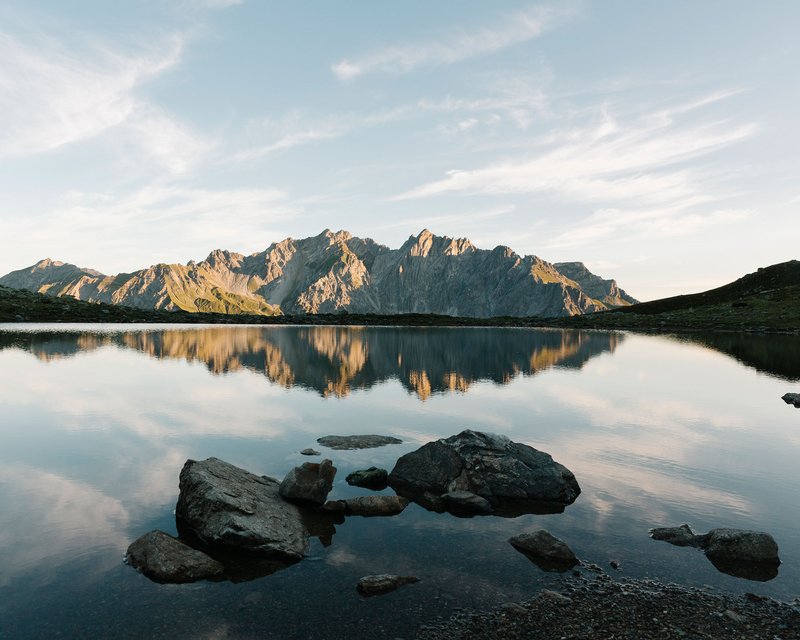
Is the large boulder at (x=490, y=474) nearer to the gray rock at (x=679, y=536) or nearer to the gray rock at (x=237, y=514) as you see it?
the gray rock at (x=679, y=536)

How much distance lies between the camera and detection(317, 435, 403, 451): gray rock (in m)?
33.2

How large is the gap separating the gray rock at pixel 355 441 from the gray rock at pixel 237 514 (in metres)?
10.3

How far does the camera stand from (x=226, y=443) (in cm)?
3334

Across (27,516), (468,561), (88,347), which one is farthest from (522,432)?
(88,347)

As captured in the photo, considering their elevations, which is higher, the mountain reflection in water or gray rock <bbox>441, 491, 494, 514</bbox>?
the mountain reflection in water

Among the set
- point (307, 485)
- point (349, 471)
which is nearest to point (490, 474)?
point (349, 471)

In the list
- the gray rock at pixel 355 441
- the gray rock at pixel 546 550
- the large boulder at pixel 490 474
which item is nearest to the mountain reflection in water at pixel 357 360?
the gray rock at pixel 355 441

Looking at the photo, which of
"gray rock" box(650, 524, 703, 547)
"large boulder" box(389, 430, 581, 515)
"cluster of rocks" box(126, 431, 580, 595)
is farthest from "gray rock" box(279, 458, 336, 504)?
"gray rock" box(650, 524, 703, 547)

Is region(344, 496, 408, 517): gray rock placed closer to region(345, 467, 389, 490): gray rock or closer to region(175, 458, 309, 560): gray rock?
region(175, 458, 309, 560): gray rock

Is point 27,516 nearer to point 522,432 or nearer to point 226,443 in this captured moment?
point 226,443

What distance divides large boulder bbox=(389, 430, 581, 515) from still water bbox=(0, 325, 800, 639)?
1651 mm

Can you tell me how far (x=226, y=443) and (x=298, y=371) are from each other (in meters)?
37.2

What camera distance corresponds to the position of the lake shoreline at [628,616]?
1384 cm

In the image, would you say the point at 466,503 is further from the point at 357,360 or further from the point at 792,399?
the point at 357,360
